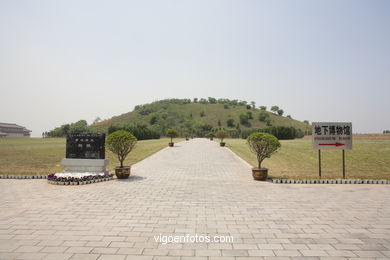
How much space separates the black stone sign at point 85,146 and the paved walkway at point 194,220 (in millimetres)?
2285

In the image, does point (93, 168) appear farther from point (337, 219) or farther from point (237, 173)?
point (337, 219)

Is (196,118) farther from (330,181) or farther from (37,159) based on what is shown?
(330,181)

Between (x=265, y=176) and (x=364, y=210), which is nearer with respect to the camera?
(x=364, y=210)

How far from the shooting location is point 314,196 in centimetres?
731

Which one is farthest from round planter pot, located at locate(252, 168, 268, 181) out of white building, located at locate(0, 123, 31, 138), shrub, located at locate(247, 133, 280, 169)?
white building, located at locate(0, 123, 31, 138)

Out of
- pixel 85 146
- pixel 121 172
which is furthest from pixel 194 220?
pixel 85 146

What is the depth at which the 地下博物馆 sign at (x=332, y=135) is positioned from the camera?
430 inches

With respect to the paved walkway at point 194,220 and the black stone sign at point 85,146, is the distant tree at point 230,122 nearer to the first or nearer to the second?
the black stone sign at point 85,146

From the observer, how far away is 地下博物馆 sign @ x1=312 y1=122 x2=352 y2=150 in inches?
430

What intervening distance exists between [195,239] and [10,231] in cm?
380

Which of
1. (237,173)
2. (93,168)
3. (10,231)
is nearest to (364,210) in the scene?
(237,173)

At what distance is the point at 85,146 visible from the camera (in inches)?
424

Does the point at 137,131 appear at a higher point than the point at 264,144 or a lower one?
higher

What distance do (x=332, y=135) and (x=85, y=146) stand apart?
472 inches
